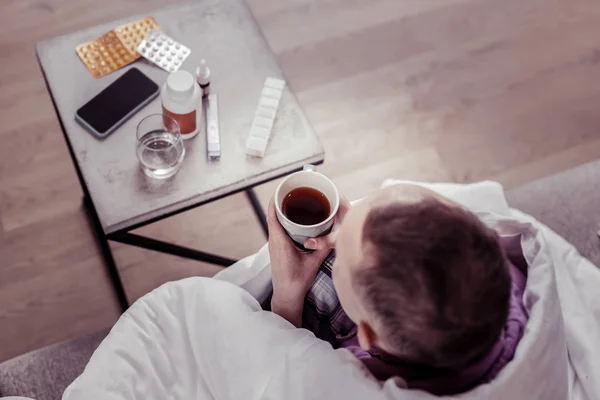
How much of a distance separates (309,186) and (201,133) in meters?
0.35

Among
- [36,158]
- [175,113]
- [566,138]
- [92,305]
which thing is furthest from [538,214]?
[36,158]

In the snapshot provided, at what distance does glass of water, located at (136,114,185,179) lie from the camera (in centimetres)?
116

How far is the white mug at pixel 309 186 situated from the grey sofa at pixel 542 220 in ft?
1.62

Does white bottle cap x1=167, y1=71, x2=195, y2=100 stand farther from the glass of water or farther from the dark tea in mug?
the dark tea in mug

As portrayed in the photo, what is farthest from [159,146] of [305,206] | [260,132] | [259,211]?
[259,211]

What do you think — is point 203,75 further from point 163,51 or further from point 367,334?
point 367,334

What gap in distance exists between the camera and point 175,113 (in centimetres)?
114

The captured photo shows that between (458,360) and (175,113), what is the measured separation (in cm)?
70

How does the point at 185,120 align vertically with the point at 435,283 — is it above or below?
below

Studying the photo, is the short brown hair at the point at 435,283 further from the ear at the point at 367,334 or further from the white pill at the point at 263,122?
the white pill at the point at 263,122

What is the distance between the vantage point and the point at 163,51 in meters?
1.28

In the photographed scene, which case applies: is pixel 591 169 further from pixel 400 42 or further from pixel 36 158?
pixel 36 158

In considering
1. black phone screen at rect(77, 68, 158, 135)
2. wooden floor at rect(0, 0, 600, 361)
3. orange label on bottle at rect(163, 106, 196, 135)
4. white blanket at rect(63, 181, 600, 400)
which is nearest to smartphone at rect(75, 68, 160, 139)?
black phone screen at rect(77, 68, 158, 135)

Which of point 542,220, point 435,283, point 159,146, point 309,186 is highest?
point 435,283
